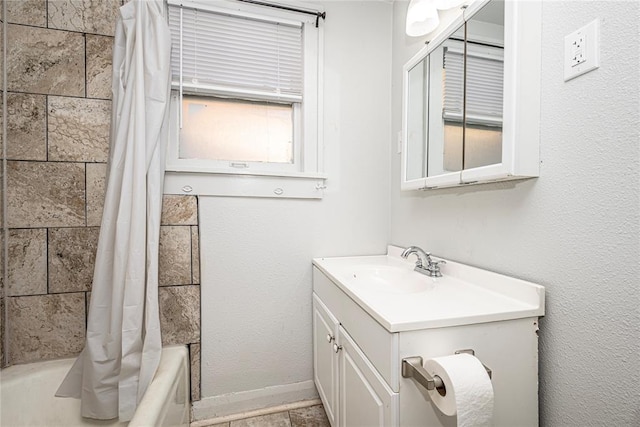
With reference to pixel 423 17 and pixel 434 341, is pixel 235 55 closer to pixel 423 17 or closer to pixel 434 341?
pixel 423 17

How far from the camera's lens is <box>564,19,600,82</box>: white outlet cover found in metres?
0.68

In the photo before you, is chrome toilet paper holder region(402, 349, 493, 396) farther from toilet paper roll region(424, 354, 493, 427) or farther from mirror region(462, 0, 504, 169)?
mirror region(462, 0, 504, 169)

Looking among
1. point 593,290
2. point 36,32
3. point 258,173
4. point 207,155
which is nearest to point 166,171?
point 207,155

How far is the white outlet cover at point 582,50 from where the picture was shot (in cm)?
68

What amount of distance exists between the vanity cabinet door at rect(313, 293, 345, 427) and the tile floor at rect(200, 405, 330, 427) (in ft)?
0.48

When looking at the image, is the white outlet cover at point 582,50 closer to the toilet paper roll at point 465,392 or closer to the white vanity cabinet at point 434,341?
the white vanity cabinet at point 434,341

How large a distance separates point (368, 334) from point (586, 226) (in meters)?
0.62

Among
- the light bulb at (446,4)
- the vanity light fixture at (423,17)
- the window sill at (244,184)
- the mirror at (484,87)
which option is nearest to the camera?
the mirror at (484,87)

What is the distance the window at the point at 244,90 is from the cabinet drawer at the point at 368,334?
678 millimetres

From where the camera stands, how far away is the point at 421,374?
2.13ft

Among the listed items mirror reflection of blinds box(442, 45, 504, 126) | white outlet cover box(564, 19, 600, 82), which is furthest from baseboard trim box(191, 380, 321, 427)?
white outlet cover box(564, 19, 600, 82)

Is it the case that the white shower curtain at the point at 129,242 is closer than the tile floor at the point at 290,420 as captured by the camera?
Yes

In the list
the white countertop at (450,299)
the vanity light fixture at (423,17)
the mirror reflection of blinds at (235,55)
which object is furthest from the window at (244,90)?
the white countertop at (450,299)

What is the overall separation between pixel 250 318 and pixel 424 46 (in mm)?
1575
